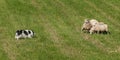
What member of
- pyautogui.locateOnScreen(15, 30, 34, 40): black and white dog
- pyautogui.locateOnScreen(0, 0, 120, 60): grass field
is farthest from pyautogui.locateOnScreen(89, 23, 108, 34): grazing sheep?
pyautogui.locateOnScreen(15, 30, 34, 40): black and white dog

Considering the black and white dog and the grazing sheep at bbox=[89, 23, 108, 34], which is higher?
the grazing sheep at bbox=[89, 23, 108, 34]

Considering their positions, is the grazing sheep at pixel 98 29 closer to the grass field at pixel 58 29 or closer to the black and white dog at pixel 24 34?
the grass field at pixel 58 29

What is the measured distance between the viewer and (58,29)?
97.2 feet

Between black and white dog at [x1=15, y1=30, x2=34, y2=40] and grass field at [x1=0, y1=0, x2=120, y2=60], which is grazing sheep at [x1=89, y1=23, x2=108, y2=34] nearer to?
grass field at [x1=0, y1=0, x2=120, y2=60]

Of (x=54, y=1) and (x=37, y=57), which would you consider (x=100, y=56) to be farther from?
(x=54, y=1)

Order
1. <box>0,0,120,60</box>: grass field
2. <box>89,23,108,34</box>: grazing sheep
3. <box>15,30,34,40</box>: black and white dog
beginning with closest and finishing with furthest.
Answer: <box>0,0,120,60</box>: grass field, <box>15,30,34,40</box>: black and white dog, <box>89,23,108,34</box>: grazing sheep

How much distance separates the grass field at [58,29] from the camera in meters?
22.3

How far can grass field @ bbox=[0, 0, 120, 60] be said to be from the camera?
22.3m

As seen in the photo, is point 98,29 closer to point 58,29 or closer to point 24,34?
point 58,29

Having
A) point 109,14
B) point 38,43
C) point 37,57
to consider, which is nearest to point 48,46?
point 38,43

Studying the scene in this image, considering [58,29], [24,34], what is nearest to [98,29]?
[58,29]

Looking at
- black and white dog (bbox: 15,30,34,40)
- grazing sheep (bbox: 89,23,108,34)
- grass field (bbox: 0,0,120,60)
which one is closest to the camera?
grass field (bbox: 0,0,120,60)

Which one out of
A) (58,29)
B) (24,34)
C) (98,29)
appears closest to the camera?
(24,34)

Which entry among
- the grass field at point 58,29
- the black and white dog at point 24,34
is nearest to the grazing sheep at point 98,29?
the grass field at point 58,29
